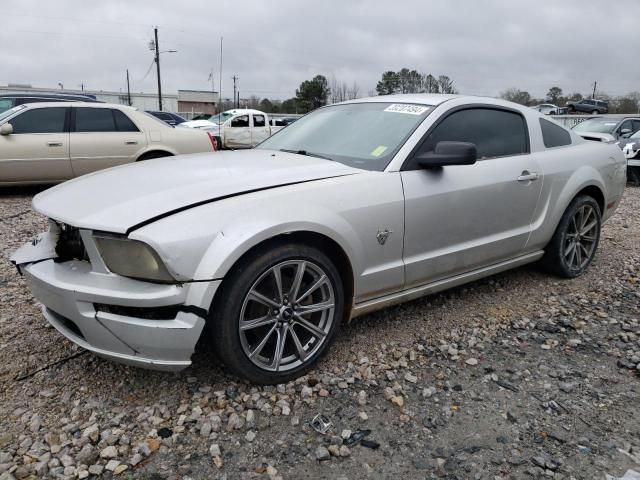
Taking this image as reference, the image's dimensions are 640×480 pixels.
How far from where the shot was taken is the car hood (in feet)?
7.38

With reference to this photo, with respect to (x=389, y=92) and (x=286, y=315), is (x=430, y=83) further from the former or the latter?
(x=286, y=315)

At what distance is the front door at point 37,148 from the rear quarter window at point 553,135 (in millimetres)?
6439

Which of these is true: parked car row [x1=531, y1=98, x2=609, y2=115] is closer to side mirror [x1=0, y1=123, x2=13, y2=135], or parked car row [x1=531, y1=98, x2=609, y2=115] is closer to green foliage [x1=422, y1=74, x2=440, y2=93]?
green foliage [x1=422, y1=74, x2=440, y2=93]

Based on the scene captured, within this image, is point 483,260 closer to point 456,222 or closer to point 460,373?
point 456,222

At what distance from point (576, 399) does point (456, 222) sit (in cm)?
Result: 117

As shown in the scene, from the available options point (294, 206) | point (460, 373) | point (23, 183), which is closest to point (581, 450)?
point (460, 373)

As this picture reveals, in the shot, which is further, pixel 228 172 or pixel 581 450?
pixel 228 172

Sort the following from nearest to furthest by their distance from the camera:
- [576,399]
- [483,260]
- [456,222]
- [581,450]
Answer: [581,450] → [576,399] → [456,222] → [483,260]

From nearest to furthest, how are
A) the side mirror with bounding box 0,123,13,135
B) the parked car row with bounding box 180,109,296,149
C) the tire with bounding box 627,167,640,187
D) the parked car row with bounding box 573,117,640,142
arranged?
the side mirror with bounding box 0,123,13,135, the tire with bounding box 627,167,640,187, the parked car row with bounding box 573,117,640,142, the parked car row with bounding box 180,109,296,149

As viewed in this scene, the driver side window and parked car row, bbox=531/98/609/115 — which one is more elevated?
parked car row, bbox=531/98/609/115

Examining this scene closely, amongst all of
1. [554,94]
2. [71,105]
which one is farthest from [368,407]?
[554,94]

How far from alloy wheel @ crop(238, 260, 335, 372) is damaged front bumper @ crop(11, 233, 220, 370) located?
259mm

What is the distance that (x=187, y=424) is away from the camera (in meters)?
2.25

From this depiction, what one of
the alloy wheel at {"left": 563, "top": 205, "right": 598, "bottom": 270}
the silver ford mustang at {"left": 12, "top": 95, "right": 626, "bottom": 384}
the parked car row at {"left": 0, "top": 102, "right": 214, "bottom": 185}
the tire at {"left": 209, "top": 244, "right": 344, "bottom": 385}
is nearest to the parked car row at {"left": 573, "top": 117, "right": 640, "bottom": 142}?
the alloy wheel at {"left": 563, "top": 205, "right": 598, "bottom": 270}
